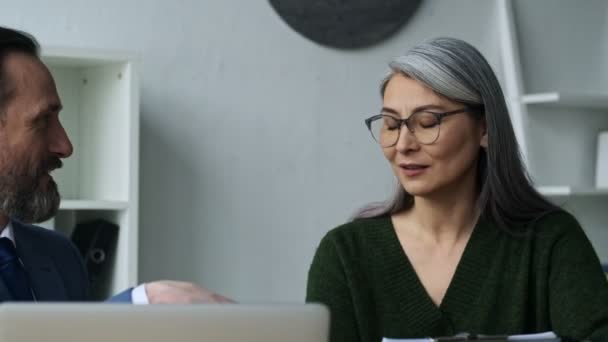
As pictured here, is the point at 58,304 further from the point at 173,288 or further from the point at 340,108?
the point at 340,108

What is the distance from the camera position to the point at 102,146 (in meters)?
2.70

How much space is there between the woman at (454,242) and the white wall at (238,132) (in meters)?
1.15

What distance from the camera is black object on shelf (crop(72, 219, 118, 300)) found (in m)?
2.56

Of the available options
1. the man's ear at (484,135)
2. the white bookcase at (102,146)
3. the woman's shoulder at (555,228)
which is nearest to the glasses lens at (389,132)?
the man's ear at (484,135)

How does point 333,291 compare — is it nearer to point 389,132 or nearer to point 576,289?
point 389,132

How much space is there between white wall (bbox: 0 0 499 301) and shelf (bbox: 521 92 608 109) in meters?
0.43

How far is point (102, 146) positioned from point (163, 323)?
72.9 inches

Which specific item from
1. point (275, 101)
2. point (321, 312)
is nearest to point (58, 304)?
point (321, 312)

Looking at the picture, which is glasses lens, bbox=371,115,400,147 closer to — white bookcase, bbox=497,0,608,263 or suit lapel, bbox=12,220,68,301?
suit lapel, bbox=12,220,68,301

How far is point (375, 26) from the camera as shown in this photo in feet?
10.9

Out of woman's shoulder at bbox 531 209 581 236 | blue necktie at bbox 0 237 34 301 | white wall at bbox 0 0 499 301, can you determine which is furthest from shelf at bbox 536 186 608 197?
blue necktie at bbox 0 237 34 301

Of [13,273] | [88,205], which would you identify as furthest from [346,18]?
[13,273]

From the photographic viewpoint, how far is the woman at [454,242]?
1.82 m

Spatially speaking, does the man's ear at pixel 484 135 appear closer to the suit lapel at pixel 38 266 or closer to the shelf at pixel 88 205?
the suit lapel at pixel 38 266
